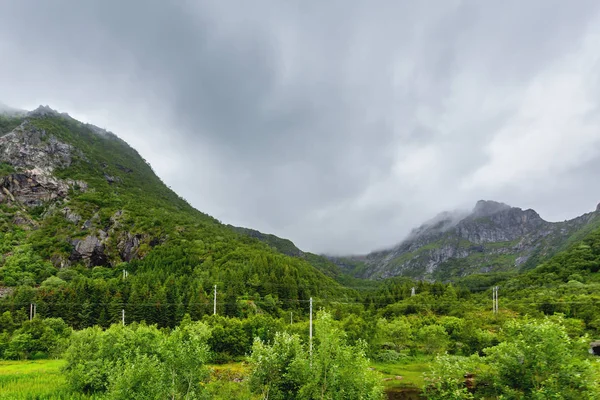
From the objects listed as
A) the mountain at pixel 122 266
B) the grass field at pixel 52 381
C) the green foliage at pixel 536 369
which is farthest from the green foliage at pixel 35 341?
the green foliage at pixel 536 369

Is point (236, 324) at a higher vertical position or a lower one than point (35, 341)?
higher

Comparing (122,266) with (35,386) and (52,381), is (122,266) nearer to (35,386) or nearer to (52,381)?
(52,381)

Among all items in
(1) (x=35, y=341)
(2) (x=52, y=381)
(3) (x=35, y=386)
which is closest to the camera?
(3) (x=35, y=386)

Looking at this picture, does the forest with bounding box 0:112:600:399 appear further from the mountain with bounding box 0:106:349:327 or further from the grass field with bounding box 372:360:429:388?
the mountain with bounding box 0:106:349:327

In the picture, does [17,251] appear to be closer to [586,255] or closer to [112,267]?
[112,267]

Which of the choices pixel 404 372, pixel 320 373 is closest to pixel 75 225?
pixel 404 372

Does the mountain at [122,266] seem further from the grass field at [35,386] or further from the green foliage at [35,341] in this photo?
the grass field at [35,386]

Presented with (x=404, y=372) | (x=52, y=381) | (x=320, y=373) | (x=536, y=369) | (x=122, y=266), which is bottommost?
(x=404, y=372)

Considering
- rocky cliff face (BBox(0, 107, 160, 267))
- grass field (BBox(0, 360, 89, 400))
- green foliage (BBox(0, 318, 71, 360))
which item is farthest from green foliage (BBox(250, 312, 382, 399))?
rocky cliff face (BBox(0, 107, 160, 267))

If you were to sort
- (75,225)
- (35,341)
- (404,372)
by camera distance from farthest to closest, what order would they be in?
(75,225) < (35,341) < (404,372)

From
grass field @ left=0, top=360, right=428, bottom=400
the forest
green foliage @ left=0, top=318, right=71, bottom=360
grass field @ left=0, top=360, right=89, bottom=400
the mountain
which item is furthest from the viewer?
the mountain

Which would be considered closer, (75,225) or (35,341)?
(35,341)

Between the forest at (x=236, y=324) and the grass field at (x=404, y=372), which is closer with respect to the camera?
the forest at (x=236, y=324)

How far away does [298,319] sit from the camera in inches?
4569
